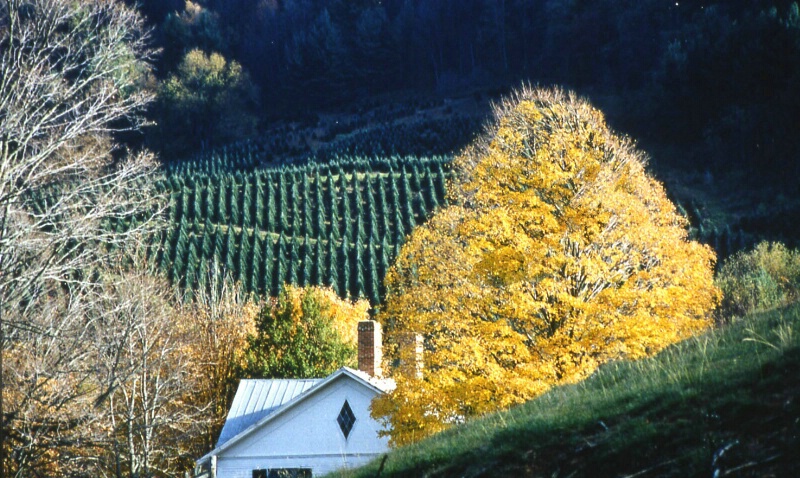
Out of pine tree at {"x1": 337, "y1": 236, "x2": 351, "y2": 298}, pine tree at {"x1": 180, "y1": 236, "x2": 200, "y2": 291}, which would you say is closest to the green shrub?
pine tree at {"x1": 337, "y1": 236, "x2": 351, "y2": 298}

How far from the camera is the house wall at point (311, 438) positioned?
Result: 2425 cm

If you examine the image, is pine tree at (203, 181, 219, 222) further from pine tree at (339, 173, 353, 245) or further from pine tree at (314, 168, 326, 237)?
pine tree at (339, 173, 353, 245)

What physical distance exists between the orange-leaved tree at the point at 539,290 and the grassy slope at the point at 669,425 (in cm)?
481

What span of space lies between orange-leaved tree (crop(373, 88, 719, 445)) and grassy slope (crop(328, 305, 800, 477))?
4.81m

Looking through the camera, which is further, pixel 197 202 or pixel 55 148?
pixel 197 202

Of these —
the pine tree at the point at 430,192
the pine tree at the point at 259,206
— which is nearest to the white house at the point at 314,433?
the pine tree at the point at 430,192

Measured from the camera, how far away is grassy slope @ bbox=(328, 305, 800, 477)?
23.4 ft

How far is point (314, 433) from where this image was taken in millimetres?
24484

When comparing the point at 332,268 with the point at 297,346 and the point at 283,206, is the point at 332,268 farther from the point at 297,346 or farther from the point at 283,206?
the point at 297,346

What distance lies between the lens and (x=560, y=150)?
61.7 feet

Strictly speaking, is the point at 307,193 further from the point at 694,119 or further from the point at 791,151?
the point at 791,151

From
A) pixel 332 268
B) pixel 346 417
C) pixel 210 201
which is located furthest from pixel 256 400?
pixel 210 201

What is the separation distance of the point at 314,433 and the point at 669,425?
1765 cm

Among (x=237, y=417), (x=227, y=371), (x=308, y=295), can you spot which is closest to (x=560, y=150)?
(x=237, y=417)
